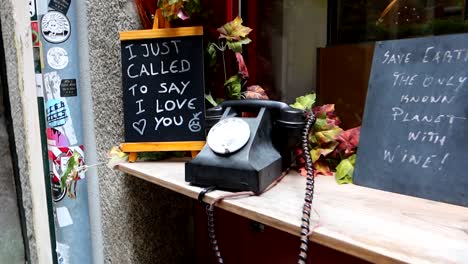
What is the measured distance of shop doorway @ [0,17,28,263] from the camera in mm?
1966

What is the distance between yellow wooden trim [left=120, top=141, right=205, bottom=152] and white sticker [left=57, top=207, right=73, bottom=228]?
1.57 ft

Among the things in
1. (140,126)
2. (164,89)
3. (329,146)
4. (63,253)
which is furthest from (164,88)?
(63,253)

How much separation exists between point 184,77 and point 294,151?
34 centimetres

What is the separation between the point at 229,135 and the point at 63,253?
0.92 meters

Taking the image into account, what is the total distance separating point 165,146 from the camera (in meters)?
1.00

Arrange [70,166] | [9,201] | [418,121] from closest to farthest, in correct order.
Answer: [418,121]
[70,166]
[9,201]

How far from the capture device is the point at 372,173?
789 millimetres

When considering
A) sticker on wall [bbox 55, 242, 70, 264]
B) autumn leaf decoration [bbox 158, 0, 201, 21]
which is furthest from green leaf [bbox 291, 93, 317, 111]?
sticker on wall [bbox 55, 242, 70, 264]

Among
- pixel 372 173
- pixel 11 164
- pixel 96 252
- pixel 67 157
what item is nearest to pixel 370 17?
pixel 372 173

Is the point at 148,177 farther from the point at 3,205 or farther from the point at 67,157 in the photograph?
the point at 3,205

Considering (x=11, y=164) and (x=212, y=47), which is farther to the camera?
(x=11, y=164)

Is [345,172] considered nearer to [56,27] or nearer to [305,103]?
[305,103]

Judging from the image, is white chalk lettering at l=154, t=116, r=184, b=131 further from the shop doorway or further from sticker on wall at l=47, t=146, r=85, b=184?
the shop doorway

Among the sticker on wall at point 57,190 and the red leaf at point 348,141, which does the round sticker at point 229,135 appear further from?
the sticker on wall at point 57,190
